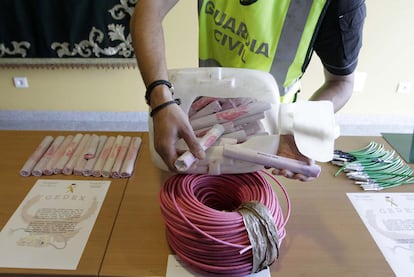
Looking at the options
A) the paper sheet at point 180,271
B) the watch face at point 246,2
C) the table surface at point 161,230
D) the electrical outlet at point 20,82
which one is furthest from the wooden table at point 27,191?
the electrical outlet at point 20,82

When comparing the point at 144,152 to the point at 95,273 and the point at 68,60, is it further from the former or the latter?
the point at 68,60

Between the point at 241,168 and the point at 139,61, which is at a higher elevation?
the point at 139,61

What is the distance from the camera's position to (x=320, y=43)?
0.97 m

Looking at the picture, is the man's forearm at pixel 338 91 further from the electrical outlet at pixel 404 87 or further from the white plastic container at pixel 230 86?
the electrical outlet at pixel 404 87

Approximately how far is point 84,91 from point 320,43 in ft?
6.49

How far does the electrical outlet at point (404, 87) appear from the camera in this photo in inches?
97.3

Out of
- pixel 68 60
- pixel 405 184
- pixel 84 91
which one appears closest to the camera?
pixel 405 184

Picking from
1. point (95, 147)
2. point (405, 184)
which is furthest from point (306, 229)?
point (95, 147)

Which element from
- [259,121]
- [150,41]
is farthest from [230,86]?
[150,41]

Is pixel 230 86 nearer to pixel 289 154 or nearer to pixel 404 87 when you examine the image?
pixel 289 154

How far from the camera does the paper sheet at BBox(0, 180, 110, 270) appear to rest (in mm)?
725

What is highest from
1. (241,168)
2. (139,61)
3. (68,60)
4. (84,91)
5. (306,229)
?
(139,61)

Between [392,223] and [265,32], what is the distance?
1.85ft

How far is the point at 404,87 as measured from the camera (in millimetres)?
2482
